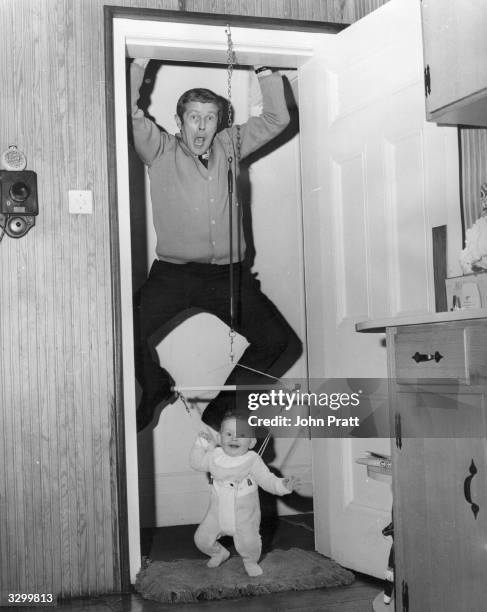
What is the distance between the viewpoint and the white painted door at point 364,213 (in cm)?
272

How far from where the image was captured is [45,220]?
298 cm

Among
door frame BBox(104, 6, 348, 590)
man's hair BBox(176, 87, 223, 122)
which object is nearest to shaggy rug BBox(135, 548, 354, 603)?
door frame BBox(104, 6, 348, 590)

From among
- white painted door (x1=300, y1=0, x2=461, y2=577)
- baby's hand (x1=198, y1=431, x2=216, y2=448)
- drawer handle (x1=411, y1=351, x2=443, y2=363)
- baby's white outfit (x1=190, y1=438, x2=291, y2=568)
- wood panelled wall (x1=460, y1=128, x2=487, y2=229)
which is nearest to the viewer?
drawer handle (x1=411, y1=351, x2=443, y2=363)

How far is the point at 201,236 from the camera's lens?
3912mm

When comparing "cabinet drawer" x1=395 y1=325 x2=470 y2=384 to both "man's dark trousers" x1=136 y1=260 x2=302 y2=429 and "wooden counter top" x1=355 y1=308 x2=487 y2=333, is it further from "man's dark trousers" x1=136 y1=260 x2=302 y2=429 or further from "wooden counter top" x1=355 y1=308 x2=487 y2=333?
"man's dark trousers" x1=136 y1=260 x2=302 y2=429

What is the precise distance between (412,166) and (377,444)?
0.96 metres

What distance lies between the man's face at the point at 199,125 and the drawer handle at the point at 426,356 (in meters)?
2.10

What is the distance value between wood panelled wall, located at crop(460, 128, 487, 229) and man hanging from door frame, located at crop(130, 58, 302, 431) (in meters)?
1.42

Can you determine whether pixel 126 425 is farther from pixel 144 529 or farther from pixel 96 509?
pixel 144 529

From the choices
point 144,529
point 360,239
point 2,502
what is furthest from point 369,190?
point 144,529

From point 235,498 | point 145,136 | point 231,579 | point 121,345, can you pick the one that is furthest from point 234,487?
point 145,136

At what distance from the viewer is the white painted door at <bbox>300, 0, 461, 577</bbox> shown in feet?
8.94

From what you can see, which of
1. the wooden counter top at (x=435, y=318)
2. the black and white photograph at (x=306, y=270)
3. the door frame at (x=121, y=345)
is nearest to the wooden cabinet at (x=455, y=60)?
the black and white photograph at (x=306, y=270)

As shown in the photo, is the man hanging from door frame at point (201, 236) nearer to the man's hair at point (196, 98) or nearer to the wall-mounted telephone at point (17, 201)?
the man's hair at point (196, 98)
